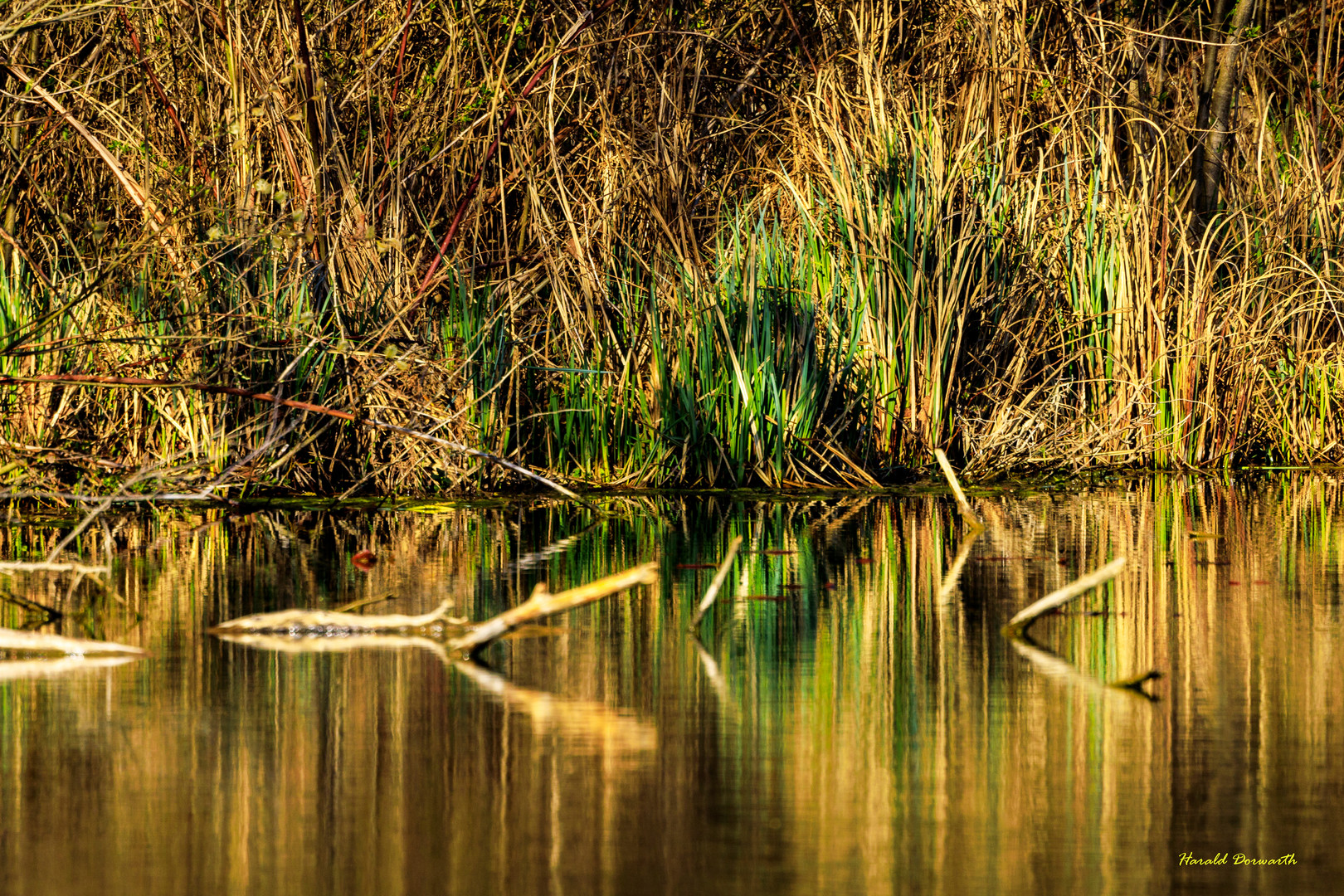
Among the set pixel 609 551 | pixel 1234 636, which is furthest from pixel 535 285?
pixel 1234 636

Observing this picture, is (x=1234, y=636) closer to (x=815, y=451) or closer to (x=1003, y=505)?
(x=1003, y=505)

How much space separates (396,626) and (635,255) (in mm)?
4638

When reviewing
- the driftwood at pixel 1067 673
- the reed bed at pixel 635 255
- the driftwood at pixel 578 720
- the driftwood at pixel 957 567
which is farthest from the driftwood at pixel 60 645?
the reed bed at pixel 635 255

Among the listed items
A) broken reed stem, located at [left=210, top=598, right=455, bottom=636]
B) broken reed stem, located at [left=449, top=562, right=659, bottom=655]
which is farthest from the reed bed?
broken reed stem, located at [left=449, top=562, right=659, bottom=655]

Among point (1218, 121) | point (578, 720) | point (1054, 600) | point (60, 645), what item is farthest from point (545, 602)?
point (1218, 121)

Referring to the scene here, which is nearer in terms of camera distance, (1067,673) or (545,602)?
(1067,673)

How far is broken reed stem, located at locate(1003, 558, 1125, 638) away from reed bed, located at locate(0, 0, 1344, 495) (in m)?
3.11

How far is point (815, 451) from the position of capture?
9344mm

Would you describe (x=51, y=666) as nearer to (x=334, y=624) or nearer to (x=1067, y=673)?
(x=334, y=624)

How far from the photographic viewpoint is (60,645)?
15.8 feet

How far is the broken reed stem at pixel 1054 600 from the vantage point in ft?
16.5

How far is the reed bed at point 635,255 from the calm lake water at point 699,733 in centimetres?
203

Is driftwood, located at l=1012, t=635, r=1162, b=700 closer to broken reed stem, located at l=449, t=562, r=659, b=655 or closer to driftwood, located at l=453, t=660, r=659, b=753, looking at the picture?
broken reed stem, located at l=449, t=562, r=659, b=655

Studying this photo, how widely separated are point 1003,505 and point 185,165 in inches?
172
